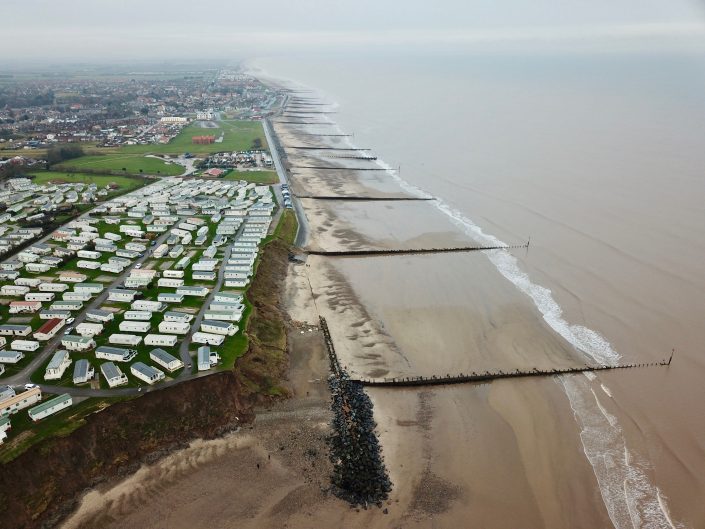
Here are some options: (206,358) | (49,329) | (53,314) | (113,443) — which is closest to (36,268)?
(53,314)

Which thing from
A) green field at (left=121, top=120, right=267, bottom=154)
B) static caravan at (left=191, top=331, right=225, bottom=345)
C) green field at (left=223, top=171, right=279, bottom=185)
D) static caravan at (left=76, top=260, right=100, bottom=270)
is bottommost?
static caravan at (left=76, top=260, right=100, bottom=270)

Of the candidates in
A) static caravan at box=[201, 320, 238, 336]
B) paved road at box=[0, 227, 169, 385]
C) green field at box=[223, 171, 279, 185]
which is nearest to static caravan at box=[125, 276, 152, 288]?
paved road at box=[0, 227, 169, 385]

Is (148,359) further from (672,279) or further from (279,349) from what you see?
(672,279)

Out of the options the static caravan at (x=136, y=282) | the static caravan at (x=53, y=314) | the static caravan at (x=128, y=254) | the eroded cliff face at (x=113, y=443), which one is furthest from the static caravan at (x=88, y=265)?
the eroded cliff face at (x=113, y=443)

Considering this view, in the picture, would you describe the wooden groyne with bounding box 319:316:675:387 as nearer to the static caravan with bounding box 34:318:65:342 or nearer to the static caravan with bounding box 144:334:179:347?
the static caravan with bounding box 144:334:179:347

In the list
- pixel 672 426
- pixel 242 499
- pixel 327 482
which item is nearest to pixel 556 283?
pixel 672 426

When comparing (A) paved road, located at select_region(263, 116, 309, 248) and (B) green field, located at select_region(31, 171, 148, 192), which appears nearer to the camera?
(A) paved road, located at select_region(263, 116, 309, 248)

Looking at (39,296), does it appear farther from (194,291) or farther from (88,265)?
(194,291)
